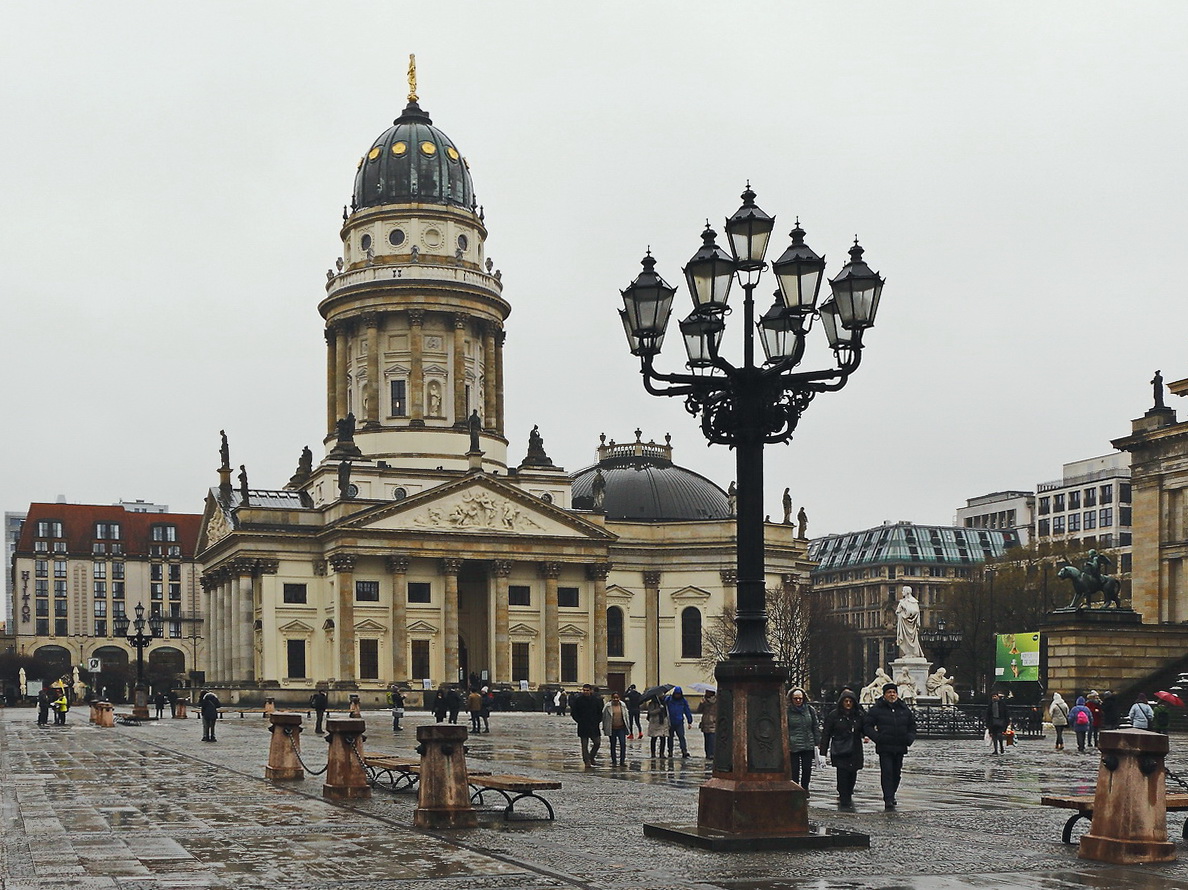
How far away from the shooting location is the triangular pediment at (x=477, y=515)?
314 feet

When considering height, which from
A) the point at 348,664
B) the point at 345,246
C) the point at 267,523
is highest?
the point at 345,246

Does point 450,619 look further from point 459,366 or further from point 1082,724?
point 1082,724

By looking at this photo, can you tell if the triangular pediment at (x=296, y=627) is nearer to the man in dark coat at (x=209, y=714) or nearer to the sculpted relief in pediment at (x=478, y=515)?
the sculpted relief in pediment at (x=478, y=515)

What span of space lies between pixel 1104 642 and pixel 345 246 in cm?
6584

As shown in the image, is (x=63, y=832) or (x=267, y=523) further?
(x=267, y=523)

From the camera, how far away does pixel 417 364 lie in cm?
10475

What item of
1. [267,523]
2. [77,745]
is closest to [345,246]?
[267,523]

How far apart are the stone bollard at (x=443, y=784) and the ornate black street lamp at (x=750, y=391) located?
3164mm

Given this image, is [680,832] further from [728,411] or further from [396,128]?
[396,128]

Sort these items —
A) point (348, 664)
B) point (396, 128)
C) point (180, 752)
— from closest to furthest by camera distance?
1. point (180, 752)
2. point (348, 664)
3. point (396, 128)

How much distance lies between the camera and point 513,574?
329 ft

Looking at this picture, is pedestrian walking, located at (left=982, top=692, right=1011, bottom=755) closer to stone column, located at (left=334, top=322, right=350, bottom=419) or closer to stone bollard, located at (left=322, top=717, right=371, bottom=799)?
stone bollard, located at (left=322, top=717, right=371, bottom=799)

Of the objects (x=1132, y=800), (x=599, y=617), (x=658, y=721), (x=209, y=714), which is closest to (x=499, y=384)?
(x=599, y=617)

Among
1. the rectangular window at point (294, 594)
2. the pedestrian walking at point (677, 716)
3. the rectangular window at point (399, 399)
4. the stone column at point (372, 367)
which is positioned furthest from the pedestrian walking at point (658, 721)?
the stone column at point (372, 367)
